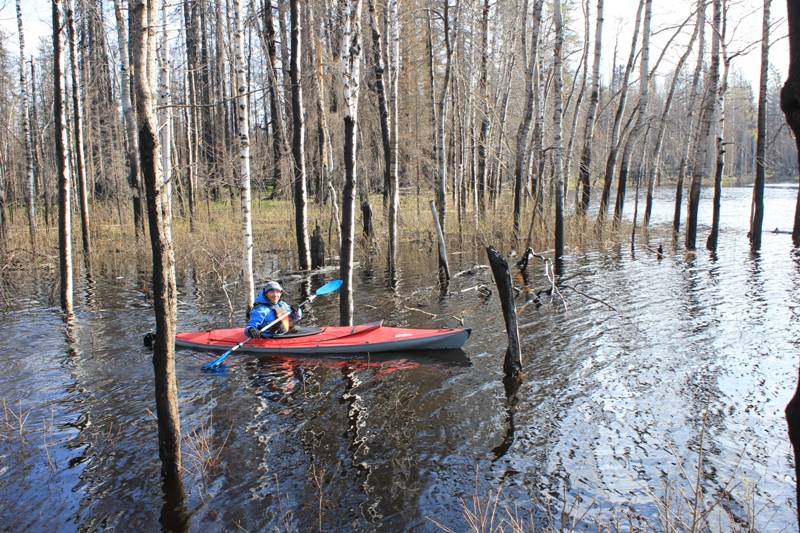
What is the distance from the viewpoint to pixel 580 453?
5211 mm

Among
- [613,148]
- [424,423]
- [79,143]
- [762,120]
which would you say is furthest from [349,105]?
[762,120]

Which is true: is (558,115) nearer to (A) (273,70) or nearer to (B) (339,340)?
(A) (273,70)

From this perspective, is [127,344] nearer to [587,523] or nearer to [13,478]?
[13,478]

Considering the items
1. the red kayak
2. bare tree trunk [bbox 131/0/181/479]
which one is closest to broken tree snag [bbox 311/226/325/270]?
the red kayak

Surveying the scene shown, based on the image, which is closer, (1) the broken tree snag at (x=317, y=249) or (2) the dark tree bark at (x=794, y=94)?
(2) the dark tree bark at (x=794, y=94)

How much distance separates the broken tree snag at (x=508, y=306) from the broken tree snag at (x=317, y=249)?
27.1 ft

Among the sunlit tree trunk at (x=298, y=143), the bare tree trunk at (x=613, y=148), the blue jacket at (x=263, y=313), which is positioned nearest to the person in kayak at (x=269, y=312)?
the blue jacket at (x=263, y=313)

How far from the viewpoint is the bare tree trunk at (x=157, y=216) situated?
3928 millimetres

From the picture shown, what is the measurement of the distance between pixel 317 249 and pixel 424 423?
30.4 feet

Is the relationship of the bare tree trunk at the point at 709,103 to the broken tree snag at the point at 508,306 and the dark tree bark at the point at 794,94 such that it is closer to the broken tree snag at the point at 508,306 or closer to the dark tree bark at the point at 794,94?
the broken tree snag at the point at 508,306

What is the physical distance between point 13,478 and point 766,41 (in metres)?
18.3

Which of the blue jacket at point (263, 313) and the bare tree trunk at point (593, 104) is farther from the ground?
the bare tree trunk at point (593, 104)

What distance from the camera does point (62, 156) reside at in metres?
9.34

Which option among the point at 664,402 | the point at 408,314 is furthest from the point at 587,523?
the point at 408,314
